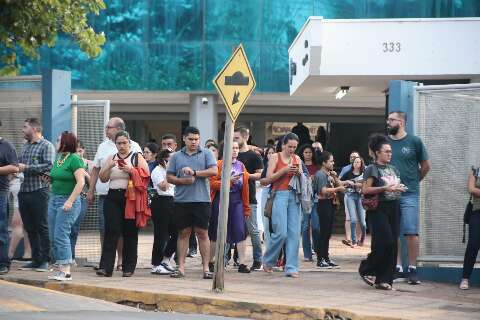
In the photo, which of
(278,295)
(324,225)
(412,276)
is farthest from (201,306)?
(324,225)

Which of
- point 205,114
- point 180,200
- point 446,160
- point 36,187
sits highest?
point 205,114

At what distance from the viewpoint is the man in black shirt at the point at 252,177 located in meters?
14.4

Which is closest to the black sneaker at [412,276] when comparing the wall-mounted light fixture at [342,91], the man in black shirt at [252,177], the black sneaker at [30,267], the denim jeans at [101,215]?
the man in black shirt at [252,177]

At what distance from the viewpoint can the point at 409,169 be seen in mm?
12609

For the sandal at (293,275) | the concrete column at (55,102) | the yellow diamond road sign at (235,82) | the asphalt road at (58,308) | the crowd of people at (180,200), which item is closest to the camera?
the asphalt road at (58,308)

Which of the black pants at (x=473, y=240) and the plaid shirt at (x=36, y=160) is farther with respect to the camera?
the plaid shirt at (x=36, y=160)

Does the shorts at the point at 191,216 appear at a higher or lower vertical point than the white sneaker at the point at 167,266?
higher

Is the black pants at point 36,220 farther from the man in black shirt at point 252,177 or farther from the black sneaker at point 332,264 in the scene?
the black sneaker at point 332,264

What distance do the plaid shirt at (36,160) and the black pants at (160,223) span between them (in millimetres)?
1493

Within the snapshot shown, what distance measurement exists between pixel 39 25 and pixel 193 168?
258 cm

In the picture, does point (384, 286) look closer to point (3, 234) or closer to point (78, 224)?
point (78, 224)

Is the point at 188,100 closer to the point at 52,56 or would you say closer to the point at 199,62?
the point at 199,62

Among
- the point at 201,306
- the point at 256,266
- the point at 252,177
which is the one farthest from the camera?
the point at 252,177

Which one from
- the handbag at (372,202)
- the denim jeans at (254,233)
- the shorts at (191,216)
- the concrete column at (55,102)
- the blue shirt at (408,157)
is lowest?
the denim jeans at (254,233)
